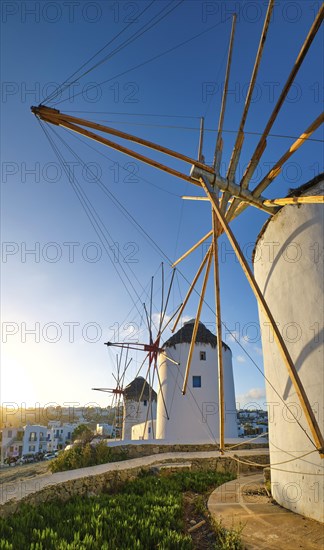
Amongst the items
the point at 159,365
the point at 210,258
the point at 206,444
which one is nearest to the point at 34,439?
the point at 159,365

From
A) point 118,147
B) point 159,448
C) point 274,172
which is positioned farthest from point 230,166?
point 159,448

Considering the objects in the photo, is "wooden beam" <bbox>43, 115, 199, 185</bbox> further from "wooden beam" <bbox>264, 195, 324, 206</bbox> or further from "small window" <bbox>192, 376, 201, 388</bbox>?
"small window" <bbox>192, 376, 201, 388</bbox>

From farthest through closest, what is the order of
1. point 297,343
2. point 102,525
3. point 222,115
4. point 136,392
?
point 136,392 → point 222,115 → point 297,343 → point 102,525

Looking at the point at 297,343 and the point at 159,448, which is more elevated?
the point at 297,343

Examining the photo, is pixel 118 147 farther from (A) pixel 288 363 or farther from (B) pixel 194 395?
(B) pixel 194 395

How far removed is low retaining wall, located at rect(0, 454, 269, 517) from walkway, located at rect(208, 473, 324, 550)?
2927 millimetres

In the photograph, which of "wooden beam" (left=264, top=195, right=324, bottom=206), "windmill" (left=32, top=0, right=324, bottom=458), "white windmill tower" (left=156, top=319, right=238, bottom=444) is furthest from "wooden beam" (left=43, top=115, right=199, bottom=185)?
"white windmill tower" (left=156, top=319, right=238, bottom=444)

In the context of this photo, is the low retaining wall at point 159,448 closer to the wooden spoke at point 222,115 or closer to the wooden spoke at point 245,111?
the wooden spoke at point 245,111

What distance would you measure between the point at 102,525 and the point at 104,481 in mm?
3859

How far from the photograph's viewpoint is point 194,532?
6258 millimetres

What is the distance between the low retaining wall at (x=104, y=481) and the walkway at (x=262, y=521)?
9.60 ft

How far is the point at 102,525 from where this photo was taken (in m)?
5.75

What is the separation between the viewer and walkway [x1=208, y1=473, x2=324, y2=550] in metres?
5.23

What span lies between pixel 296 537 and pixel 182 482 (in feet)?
16.1
